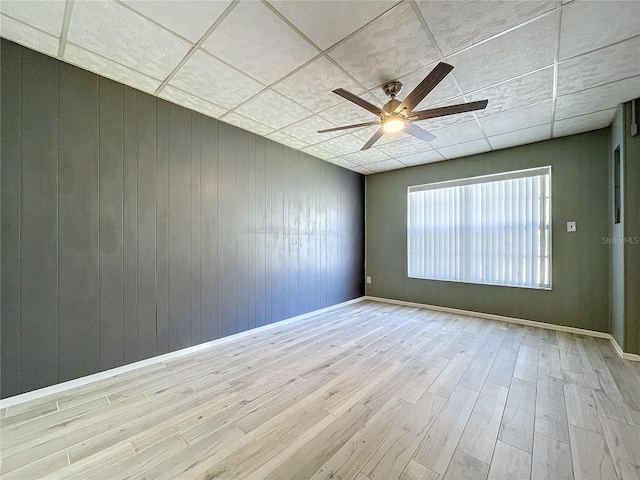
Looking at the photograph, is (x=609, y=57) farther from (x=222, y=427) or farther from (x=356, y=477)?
(x=222, y=427)

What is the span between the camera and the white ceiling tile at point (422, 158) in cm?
413

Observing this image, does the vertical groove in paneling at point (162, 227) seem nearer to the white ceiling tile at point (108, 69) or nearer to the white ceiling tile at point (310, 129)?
the white ceiling tile at point (108, 69)

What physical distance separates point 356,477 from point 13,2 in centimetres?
334

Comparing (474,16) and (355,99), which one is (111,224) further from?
(474,16)

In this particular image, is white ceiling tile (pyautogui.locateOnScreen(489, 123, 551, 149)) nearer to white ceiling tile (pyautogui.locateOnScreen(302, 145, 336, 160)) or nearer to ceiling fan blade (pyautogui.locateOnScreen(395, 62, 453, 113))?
ceiling fan blade (pyautogui.locateOnScreen(395, 62, 453, 113))

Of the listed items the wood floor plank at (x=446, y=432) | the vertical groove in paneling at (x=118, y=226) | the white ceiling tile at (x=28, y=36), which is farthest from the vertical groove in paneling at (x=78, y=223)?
the wood floor plank at (x=446, y=432)

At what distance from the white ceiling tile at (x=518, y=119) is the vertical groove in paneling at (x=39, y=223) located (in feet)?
13.8

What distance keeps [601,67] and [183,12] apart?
3.21 meters

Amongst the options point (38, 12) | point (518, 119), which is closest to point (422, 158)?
point (518, 119)

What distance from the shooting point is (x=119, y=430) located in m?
1.61

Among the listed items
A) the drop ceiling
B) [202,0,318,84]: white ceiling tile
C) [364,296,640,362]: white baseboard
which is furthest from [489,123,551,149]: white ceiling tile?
[202,0,318,84]: white ceiling tile

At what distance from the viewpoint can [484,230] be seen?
4102 mm

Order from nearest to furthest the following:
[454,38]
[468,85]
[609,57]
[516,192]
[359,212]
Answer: [454,38] < [609,57] < [468,85] < [516,192] < [359,212]

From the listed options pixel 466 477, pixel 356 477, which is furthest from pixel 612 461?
pixel 356 477
